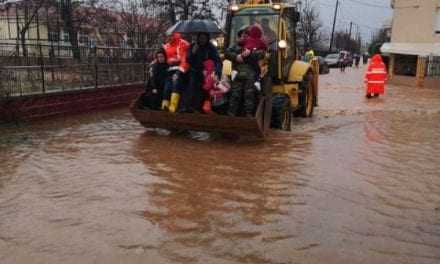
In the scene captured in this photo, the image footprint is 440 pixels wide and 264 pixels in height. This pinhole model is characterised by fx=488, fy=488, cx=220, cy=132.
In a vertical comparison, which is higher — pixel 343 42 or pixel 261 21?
pixel 343 42

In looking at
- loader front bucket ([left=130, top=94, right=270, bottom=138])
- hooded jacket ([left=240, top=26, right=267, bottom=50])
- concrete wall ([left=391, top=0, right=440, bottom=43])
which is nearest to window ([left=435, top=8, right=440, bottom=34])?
concrete wall ([left=391, top=0, right=440, bottom=43])

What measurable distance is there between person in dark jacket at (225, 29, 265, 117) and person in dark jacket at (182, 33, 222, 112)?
0.39m

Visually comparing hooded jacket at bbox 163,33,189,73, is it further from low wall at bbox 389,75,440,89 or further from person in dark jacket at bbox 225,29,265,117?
low wall at bbox 389,75,440,89

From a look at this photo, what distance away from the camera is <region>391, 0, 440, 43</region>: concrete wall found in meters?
28.5

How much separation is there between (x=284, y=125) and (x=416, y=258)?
5902mm

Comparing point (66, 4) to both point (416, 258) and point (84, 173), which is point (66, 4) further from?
point (416, 258)

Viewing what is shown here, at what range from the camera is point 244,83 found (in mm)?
8547

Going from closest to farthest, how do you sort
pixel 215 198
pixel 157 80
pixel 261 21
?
1. pixel 215 198
2. pixel 157 80
3. pixel 261 21

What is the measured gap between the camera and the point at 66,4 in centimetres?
2461

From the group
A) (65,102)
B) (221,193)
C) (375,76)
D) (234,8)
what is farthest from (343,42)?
(221,193)

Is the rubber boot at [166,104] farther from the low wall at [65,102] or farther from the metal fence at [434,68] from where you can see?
the metal fence at [434,68]

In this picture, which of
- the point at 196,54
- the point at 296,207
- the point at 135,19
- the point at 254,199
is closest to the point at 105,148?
the point at 196,54

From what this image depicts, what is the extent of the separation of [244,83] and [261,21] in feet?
7.41

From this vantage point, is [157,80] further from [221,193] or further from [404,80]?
[404,80]
